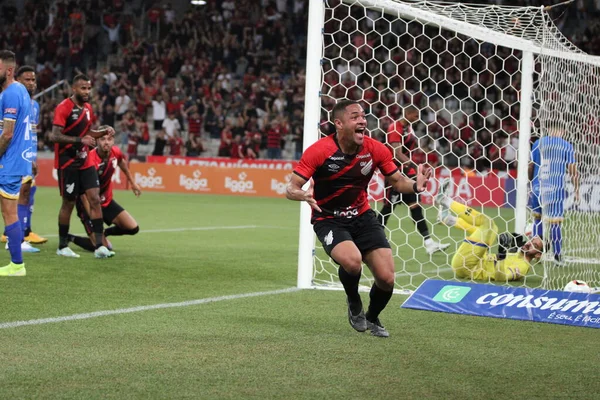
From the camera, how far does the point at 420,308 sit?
7.29 metres

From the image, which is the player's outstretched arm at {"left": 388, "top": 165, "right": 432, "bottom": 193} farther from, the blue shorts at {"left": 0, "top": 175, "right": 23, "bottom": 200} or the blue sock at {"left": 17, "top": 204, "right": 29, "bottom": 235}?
the blue sock at {"left": 17, "top": 204, "right": 29, "bottom": 235}

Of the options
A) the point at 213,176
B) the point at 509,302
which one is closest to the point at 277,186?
the point at 213,176

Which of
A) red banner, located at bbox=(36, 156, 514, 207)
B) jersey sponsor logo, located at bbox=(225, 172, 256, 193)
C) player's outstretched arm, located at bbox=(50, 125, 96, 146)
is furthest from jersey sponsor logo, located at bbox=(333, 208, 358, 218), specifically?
jersey sponsor logo, located at bbox=(225, 172, 256, 193)

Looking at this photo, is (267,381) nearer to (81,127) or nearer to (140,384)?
(140,384)

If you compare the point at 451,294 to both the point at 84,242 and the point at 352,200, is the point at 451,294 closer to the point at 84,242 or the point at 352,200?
the point at 352,200

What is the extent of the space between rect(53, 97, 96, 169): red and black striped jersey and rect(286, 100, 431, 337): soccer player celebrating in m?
4.38

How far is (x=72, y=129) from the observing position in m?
10.1

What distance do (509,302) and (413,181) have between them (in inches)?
60.3

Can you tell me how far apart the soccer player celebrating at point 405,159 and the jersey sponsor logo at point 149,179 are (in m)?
15.1

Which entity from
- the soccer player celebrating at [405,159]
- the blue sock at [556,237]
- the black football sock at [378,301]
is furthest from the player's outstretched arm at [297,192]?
the blue sock at [556,237]

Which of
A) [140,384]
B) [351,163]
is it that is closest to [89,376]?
[140,384]

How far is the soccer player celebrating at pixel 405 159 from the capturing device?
10945 millimetres

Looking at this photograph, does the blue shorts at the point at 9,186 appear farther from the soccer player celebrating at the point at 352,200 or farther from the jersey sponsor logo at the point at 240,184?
the jersey sponsor logo at the point at 240,184

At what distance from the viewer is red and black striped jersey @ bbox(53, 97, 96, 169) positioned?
32.8ft
